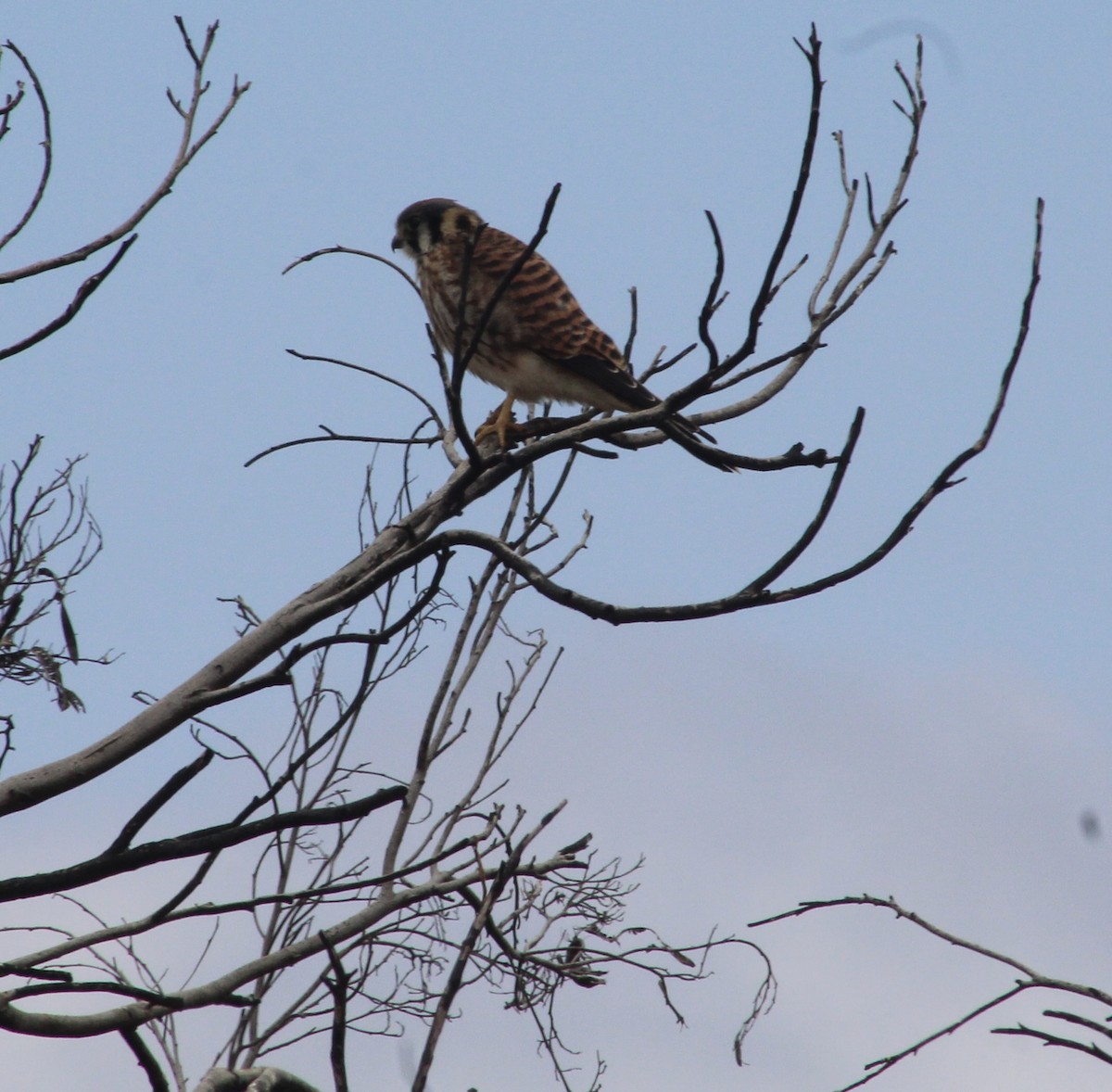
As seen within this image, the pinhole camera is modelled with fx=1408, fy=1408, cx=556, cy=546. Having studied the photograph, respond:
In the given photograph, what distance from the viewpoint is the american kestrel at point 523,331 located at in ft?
15.6

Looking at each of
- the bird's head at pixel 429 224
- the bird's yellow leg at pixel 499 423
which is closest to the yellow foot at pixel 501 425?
the bird's yellow leg at pixel 499 423

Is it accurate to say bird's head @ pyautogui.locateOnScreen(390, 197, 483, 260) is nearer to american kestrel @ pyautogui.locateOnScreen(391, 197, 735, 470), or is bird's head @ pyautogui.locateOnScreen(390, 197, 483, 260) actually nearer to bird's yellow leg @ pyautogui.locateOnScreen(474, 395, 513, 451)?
american kestrel @ pyautogui.locateOnScreen(391, 197, 735, 470)

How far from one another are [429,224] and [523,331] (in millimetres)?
982

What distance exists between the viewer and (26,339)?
2.36 metres

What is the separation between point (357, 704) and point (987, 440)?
1512 mm

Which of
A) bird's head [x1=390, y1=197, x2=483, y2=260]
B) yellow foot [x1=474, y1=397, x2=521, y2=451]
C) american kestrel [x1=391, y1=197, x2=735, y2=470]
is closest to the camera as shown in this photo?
yellow foot [x1=474, y1=397, x2=521, y2=451]

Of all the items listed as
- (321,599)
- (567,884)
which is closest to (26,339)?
(321,599)

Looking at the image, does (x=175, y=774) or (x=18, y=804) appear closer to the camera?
(x=175, y=774)

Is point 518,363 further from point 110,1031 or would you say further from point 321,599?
point 110,1031

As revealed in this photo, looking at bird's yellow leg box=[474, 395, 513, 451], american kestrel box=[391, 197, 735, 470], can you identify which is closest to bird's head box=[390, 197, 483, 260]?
american kestrel box=[391, 197, 735, 470]

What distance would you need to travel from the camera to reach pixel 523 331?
4.91m

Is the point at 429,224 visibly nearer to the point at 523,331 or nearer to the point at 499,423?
the point at 523,331

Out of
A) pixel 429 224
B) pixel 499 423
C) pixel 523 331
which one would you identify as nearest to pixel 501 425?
pixel 499 423

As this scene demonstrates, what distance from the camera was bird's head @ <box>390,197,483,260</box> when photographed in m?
5.59
